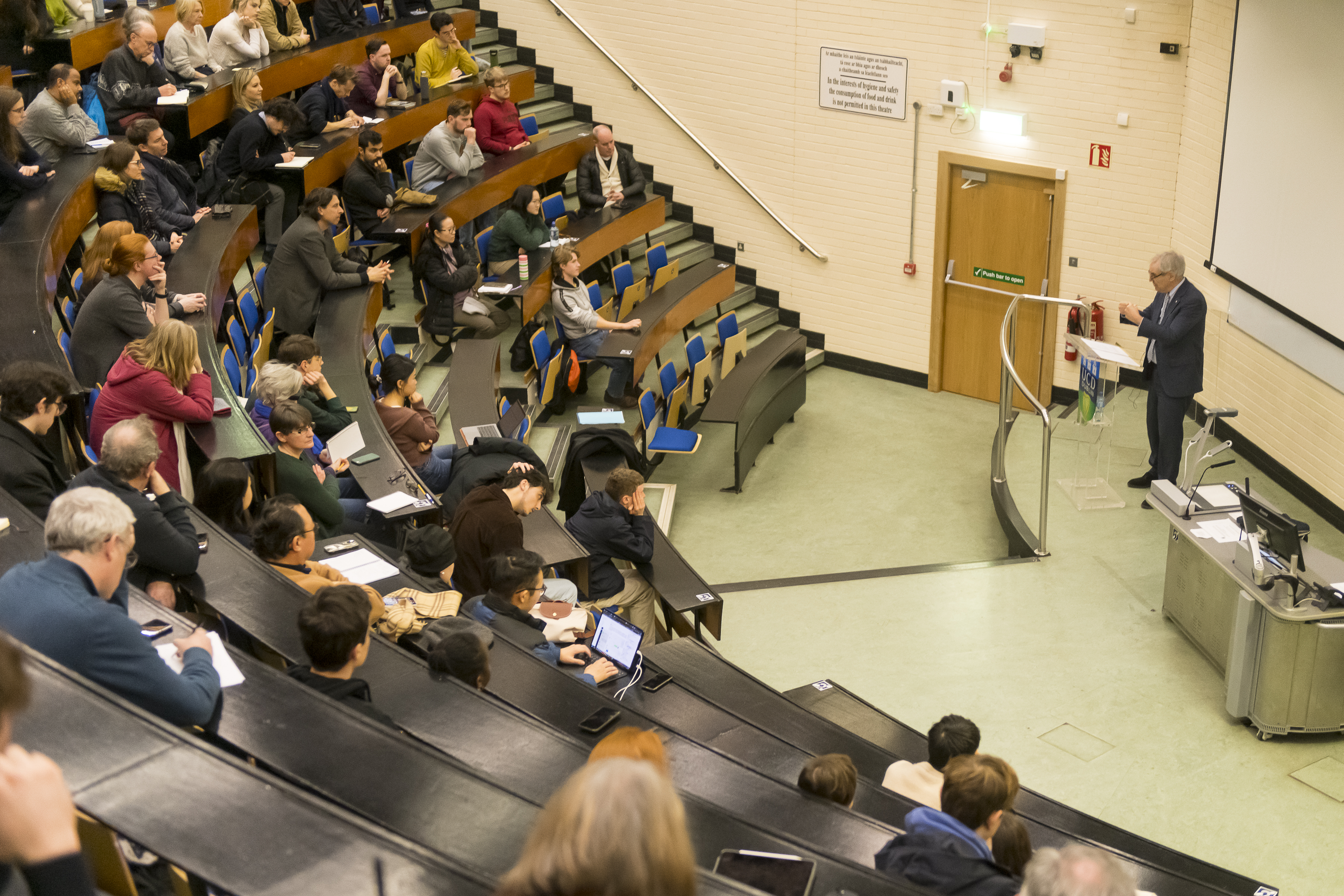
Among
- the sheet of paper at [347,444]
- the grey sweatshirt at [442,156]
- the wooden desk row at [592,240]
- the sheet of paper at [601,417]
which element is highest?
the grey sweatshirt at [442,156]

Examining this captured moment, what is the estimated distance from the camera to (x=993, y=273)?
35.3 ft

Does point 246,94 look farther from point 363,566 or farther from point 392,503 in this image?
point 363,566

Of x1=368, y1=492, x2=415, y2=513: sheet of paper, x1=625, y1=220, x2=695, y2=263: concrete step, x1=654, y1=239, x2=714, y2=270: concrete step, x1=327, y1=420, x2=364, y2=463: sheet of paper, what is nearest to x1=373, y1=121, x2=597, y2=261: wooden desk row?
x1=625, y1=220, x2=695, y2=263: concrete step

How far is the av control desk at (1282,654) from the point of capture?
20.1ft

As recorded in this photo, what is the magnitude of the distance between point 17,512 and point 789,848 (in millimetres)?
2489

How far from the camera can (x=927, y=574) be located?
26.4 feet

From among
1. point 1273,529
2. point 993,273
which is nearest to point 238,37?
point 993,273

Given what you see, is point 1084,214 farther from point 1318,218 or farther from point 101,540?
point 101,540

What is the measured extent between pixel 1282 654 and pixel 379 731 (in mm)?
4720

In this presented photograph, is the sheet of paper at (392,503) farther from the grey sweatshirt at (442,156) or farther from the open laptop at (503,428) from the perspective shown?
the grey sweatshirt at (442,156)

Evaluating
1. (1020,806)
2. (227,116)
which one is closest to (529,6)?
(227,116)

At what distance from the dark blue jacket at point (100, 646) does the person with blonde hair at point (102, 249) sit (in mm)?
3399

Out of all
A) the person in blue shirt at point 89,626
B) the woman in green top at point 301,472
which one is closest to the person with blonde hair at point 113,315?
the woman in green top at point 301,472

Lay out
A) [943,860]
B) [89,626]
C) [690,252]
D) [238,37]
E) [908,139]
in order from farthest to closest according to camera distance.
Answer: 1. [690,252]
2. [908,139]
3. [238,37]
4. [943,860]
5. [89,626]
